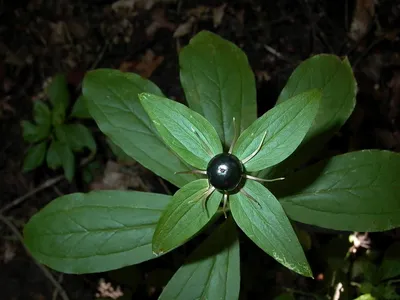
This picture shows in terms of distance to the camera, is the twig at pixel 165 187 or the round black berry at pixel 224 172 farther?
the twig at pixel 165 187

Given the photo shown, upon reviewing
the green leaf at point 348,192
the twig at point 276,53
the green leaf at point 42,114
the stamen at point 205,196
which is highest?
the twig at point 276,53

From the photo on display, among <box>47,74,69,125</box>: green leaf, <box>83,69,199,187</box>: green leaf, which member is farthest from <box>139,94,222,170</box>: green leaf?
<box>47,74,69,125</box>: green leaf

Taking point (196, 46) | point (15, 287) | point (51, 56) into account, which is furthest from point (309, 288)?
point (51, 56)

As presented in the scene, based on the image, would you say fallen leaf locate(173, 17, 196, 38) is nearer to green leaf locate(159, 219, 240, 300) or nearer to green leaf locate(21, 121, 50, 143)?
green leaf locate(21, 121, 50, 143)

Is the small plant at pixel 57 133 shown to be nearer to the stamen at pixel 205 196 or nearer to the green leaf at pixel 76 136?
the green leaf at pixel 76 136

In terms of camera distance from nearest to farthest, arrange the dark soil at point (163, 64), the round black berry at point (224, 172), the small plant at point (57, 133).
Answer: the round black berry at point (224, 172), the dark soil at point (163, 64), the small plant at point (57, 133)

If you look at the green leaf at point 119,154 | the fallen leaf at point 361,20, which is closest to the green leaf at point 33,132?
the green leaf at point 119,154

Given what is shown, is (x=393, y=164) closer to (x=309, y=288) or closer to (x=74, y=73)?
(x=309, y=288)
